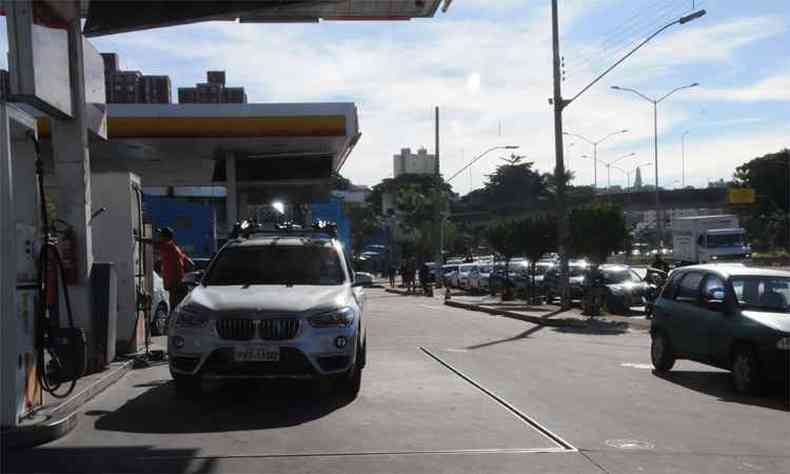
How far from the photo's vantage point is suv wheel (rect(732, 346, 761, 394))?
36.3 feet

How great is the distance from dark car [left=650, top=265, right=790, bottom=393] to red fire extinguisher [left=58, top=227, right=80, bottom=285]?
7.84 m

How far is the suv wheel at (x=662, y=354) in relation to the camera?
43.7ft

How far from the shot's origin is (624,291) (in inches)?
1105

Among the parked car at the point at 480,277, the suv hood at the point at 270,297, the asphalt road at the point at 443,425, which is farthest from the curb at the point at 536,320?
the suv hood at the point at 270,297

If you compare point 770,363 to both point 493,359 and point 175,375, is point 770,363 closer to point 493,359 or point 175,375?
point 493,359

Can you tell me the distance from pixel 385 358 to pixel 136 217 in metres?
4.19

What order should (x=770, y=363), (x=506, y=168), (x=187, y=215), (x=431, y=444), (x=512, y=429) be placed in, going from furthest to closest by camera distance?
(x=506, y=168) → (x=187, y=215) → (x=770, y=363) → (x=512, y=429) → (x=431, y=444)

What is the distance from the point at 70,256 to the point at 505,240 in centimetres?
2575

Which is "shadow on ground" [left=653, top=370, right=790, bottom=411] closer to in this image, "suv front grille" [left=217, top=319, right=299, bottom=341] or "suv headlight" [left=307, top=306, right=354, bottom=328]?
"suv headlight" [left=307, top=306, right=354, bottom=328]

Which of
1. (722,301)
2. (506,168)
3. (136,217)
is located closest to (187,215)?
(136,217)

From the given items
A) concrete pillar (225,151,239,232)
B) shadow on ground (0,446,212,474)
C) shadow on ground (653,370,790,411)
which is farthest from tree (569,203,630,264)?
shadow on ground (0,446,212,474)

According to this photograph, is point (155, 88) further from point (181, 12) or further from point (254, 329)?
point (254, 329)

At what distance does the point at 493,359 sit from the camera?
1448 centimetres

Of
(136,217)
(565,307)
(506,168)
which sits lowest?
(565,307)
